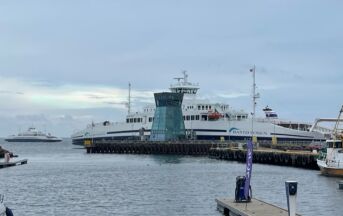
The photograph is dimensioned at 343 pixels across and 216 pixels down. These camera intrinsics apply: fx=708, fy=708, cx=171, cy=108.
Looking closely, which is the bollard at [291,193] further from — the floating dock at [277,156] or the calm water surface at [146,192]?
the floating dock at [277,156]

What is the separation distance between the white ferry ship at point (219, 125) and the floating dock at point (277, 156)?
28.9 m

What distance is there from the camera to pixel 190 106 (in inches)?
6260

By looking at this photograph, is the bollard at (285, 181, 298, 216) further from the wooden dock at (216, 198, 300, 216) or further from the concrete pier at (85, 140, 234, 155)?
the concrete pier at (85, 140, 234, 155)

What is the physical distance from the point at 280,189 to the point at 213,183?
7341 millimetres

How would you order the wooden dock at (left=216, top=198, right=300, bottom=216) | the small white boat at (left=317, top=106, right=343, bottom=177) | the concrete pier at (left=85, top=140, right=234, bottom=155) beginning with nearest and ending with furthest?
the wooden dock at (left=216, top=198, right=300, bottom=216)
the small white boat at (left=317, top=106, right=343, bottom=177)
the concrete pier at (left=85, top=140, right=234, bottom=155)

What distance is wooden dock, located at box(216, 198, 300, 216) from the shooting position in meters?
32.3

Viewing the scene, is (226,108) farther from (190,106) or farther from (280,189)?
(280,189)

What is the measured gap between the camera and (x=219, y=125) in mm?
151875

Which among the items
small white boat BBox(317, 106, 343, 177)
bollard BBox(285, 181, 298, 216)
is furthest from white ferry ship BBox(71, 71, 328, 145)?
bollard BBox(285, 181, 298, 216)

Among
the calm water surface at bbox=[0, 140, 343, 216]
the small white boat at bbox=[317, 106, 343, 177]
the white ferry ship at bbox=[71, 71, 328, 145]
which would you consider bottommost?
the calm water surface at bbox=[0, 140, 343, 216]

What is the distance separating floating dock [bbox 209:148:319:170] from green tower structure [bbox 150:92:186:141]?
2733 cm

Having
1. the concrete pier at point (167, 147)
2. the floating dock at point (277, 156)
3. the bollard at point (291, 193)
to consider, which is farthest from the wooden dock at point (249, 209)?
the concrete pier at point (167, 147)

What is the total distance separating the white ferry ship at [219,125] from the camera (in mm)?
151625

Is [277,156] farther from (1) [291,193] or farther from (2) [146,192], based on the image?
(1) [291,193]
